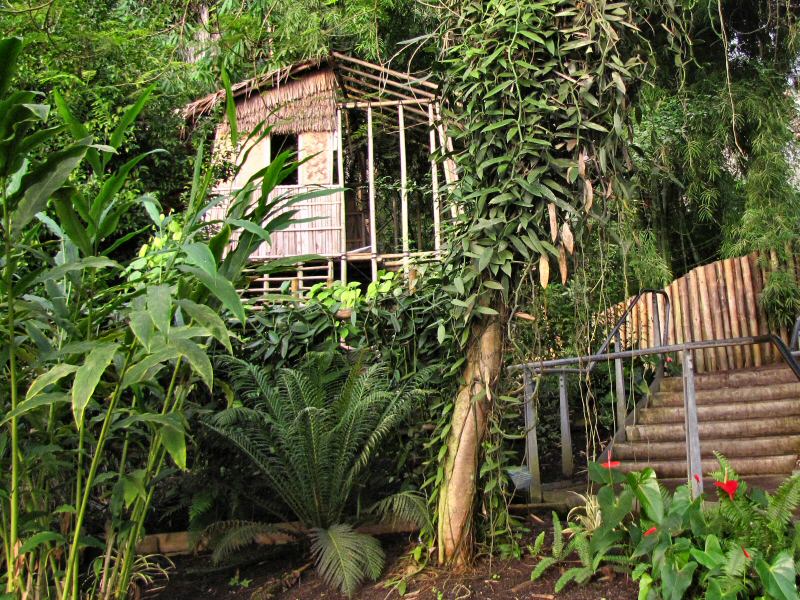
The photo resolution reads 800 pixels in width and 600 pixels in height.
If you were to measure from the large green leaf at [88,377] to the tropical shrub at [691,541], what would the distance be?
2062 millimetres

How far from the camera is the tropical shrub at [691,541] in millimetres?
2592

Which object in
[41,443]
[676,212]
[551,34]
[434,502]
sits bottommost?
[434,502]

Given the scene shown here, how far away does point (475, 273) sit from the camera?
127 inches

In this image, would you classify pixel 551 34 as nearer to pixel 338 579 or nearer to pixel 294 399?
pixel 294 399

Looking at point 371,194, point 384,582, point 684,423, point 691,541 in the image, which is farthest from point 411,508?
point 371,194

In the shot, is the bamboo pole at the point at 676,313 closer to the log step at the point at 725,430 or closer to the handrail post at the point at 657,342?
the handrail post at the point at 657,342

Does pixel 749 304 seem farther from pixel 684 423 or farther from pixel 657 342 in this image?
pixel 684 423

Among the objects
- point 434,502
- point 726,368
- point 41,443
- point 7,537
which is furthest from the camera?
point 726,368

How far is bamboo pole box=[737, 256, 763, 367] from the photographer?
23.6ft

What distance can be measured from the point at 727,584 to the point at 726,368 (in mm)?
5191

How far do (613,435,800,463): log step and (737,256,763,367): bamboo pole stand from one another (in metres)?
2.83

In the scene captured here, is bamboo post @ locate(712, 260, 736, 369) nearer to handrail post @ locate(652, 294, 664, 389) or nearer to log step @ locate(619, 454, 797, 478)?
handrail post @ locate(652, 294, 664, 389)

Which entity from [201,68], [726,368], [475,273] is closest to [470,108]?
[475,273]

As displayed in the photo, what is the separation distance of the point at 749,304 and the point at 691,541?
16.5ft
